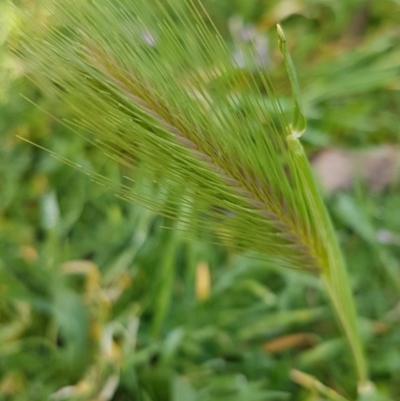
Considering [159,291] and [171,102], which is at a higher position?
[171,102]

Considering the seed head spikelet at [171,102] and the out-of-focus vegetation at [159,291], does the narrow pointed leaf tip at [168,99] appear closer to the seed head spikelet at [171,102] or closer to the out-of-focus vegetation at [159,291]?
the seed head spikelet at [171,102]

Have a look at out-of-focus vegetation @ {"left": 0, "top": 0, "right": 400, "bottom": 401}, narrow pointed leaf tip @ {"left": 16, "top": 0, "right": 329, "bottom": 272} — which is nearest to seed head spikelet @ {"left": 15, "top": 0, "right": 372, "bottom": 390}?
narrow pointed leaf tip @ {"left": 16, "top": 0, "right": 329, "bottom": 272}

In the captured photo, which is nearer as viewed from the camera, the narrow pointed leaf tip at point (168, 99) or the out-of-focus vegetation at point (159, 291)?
the narrow pointed leaf tip at point (168, 99)

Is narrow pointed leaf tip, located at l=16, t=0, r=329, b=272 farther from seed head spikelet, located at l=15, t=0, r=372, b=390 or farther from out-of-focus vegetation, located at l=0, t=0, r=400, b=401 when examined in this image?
out-of-focus vegetation, located at l=0, t=0, r=400, b=401

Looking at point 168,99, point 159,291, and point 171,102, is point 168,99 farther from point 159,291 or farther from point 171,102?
point 159,291

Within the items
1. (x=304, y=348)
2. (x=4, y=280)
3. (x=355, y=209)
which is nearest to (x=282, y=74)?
(x=355, y=209)

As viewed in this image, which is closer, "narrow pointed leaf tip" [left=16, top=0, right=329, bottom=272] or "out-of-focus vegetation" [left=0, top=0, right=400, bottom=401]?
"narrow pointed leaf tip" [left=16, top=0, right=329, bottom=272]

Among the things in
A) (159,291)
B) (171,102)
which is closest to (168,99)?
(171,102)

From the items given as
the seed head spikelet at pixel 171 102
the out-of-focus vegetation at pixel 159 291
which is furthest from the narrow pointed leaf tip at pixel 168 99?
the out-of-focus vegetation at pixel 159 291
